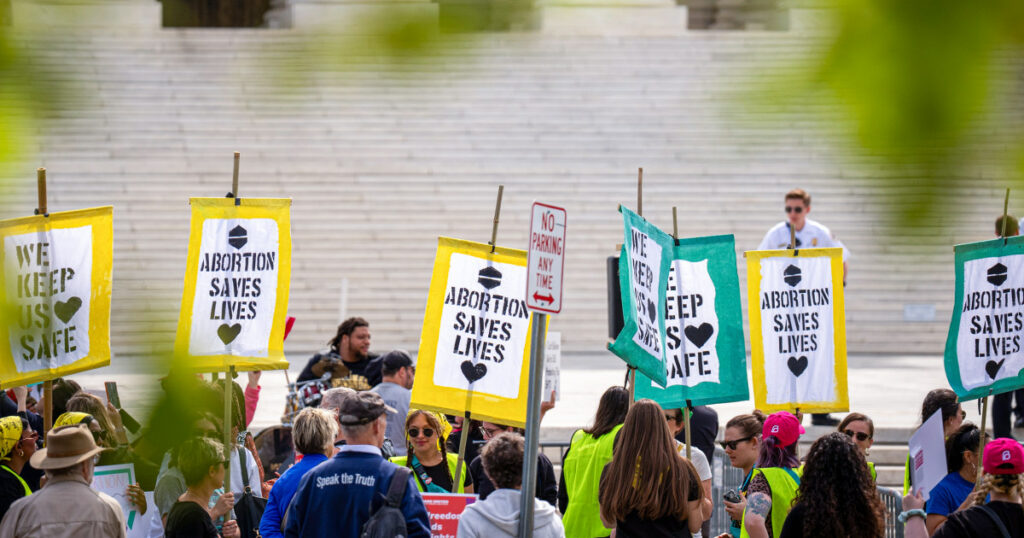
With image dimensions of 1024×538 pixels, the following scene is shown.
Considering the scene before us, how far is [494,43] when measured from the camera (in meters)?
0.83

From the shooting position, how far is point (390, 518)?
3945 mm

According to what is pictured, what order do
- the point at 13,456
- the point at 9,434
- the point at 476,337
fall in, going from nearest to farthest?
the point at 9,434 → the point at 13,456 → the point at 476,337

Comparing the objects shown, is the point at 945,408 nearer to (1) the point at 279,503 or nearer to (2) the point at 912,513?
(2) the point at 912,513

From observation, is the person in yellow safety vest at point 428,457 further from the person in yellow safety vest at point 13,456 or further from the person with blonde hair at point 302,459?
the person in yellow safety vest at point 13,456

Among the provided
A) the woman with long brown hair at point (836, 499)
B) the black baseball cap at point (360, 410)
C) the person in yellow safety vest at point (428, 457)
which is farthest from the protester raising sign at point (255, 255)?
the woman with long brown hair at point (836, 499)

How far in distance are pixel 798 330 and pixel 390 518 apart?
155 inches

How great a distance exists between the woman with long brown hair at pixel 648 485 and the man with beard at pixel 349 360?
11.8ft

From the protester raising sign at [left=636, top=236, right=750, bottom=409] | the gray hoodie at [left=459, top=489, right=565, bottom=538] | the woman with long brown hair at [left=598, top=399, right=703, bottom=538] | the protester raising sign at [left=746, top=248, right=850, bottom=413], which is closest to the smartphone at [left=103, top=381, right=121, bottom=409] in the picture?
the gray hoodie at [left=459, top=489, right=565, bottom=538]

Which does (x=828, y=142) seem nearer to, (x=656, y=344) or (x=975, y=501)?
(x=975, y=501)

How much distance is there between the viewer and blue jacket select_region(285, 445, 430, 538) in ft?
13.3

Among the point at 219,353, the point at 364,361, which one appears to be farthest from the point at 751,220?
the point at 219,353

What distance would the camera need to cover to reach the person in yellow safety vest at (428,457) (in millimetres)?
5586

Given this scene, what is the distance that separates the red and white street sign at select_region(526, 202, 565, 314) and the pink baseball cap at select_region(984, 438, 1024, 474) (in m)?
1.70

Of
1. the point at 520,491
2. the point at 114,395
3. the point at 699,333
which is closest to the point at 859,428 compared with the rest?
the point at 699,333
